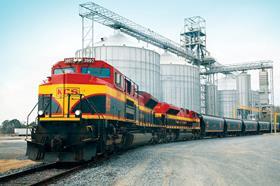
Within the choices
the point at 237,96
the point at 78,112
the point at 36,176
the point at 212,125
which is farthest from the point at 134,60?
the point at 237,96

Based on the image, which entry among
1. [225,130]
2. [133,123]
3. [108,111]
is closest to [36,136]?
[108,111]

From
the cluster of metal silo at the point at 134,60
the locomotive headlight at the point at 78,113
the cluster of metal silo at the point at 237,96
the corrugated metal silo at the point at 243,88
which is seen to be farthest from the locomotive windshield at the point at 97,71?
the corrugated metal silo at the point at 243,88

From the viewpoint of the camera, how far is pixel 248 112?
80.9 m

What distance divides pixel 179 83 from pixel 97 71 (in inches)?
1826

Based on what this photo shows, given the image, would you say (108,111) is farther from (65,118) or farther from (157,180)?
(157,180)

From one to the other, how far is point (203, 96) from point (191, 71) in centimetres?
867

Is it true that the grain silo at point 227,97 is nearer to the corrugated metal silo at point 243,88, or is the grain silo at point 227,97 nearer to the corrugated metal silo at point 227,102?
the corrugated metal silo at point 227,102

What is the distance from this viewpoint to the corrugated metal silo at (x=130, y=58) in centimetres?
4275

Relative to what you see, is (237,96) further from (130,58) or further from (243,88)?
(130,58)

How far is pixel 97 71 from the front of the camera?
41.8ft

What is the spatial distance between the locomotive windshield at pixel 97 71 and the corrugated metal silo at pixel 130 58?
29.0m

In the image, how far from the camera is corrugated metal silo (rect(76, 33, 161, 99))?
42750 mm

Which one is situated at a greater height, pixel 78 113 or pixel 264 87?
pixel 264 87

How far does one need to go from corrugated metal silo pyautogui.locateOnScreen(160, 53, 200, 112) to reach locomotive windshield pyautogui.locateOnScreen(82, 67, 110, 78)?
4416 centimetres
